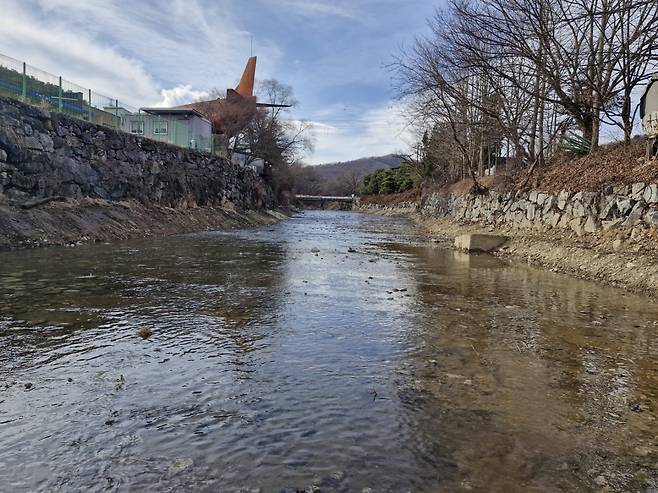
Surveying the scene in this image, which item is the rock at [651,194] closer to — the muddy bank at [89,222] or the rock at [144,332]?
the rock at [144,332]

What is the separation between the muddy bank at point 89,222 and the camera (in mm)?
13562

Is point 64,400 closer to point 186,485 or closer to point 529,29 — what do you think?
point 186,485

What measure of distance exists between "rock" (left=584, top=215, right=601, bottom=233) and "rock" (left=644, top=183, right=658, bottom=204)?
1552mm

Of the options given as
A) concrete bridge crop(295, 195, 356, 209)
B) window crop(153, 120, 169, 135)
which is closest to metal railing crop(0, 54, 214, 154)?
window crop(153, 120, 169, 135)

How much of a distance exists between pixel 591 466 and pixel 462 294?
587 centimetres

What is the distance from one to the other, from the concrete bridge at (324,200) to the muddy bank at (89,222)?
76.2m

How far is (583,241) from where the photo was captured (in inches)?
502

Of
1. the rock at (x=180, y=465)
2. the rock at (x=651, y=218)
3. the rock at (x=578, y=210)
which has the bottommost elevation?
the rock at (x=180, y=465)

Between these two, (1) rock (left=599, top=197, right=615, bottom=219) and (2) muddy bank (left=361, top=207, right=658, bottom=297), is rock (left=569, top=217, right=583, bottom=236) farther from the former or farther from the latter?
(1) rock (left=599, top=197, right=615, bottom=219)

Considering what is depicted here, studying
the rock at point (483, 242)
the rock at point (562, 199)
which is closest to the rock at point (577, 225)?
the rock at point (562, 199)

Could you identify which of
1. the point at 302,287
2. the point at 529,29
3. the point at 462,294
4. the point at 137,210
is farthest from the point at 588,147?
the point at 137,210

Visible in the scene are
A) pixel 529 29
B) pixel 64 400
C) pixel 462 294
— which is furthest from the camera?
pixel 529 29

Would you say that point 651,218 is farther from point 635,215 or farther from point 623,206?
point 623,206

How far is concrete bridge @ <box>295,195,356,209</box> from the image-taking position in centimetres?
10234
